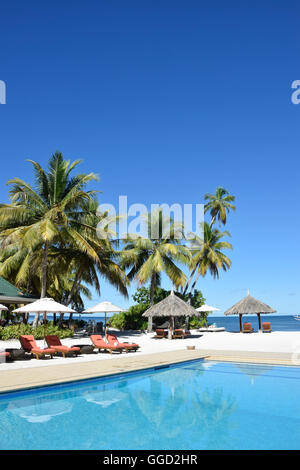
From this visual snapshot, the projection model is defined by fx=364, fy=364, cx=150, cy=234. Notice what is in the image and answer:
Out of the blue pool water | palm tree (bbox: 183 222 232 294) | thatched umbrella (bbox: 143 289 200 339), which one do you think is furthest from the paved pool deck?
palm tree (bbox: 183 222 232 294)

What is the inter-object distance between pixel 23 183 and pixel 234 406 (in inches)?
633

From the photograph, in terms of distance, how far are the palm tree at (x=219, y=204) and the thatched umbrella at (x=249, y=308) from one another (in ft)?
28.7

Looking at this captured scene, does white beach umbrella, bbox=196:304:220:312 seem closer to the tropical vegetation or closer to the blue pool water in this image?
the tropical vegetation

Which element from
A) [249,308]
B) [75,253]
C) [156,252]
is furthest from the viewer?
[249,308]

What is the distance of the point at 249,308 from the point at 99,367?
17769 millimetres

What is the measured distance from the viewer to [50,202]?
20.1m

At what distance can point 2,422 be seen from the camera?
614 centimetres

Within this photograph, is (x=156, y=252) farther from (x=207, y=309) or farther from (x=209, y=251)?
(x=207, y=309)

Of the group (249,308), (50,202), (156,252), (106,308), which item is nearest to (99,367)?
(106,308)

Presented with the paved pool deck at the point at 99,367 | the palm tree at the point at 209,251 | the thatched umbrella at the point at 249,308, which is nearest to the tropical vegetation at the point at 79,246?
the palm tree at the point at 209,251

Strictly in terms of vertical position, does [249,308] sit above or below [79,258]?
below

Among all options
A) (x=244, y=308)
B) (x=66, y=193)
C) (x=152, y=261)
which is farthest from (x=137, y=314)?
(x=66, y=193)

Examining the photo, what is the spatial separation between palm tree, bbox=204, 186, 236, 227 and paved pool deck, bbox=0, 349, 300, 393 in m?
20.7
